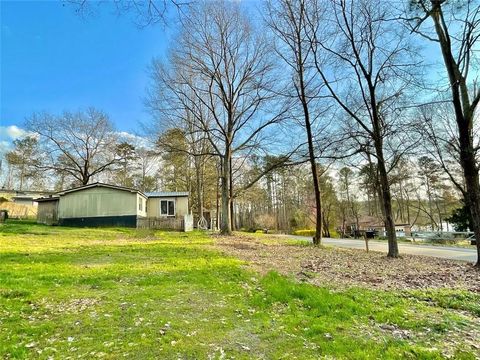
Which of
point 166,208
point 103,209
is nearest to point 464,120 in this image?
point 103,209

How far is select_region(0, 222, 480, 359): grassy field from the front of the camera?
3605 millimetres

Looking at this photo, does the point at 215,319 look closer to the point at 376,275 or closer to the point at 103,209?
the point at 376,275

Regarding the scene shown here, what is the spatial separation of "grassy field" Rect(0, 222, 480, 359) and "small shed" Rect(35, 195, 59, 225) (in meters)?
22.5

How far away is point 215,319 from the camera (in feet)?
15.5

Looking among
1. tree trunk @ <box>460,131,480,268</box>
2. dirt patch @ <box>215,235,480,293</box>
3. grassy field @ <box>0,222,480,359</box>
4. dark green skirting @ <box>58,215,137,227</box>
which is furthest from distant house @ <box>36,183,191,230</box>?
tree trunk @ <box>460,131,480,268</box>

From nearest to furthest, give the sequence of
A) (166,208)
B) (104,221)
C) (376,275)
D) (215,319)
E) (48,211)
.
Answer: (215,319), (376,275), (104,221), (48,211), (166,208)

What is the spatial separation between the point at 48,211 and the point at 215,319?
95.1 ft

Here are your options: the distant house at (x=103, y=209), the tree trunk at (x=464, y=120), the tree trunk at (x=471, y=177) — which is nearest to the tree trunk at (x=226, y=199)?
the distant house at (x=103, y=209)

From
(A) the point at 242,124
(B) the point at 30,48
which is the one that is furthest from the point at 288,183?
(B) the point at 30,48

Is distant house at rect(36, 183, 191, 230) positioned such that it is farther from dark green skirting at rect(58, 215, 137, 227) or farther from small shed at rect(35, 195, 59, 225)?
small shed at rect(35, 195, 59, 225)

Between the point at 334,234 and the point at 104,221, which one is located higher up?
the point at 104,221

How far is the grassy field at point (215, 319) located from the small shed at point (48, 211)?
886 inches

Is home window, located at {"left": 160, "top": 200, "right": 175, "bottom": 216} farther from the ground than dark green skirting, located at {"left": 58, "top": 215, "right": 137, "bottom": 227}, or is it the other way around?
home window, located at {"left": 160, "top": 200, "right": 175, "bottom": 216}

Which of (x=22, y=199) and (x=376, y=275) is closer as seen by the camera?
(x=376, y=275)
